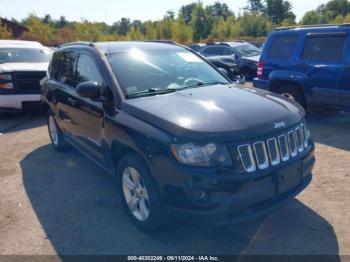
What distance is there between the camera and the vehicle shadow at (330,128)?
5.99 meters

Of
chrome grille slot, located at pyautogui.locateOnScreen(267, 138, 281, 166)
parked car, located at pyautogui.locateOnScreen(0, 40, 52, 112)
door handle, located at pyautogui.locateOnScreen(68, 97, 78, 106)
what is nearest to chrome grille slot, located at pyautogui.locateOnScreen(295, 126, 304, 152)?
chrome grille slot, located at pyautogui.locateOnScreen(267, 138, 281, 166)

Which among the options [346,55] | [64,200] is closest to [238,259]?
[64,200]

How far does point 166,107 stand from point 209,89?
84 centimetres

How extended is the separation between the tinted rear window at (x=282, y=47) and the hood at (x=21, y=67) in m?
5.63

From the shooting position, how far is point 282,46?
7.44m

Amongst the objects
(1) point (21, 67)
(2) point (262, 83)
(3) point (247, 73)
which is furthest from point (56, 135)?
(3) point (247, 73)

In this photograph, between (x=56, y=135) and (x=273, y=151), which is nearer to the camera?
(x=273, y=151)

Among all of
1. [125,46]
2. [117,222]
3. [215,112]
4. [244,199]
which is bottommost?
[117,222]

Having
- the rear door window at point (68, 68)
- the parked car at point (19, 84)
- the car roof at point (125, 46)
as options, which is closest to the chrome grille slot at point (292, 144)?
the car roof at point (125, 46)

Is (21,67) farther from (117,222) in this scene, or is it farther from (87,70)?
(117,222)

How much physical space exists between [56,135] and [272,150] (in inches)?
163

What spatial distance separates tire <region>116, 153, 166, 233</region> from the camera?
309cm

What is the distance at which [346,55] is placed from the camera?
634cm

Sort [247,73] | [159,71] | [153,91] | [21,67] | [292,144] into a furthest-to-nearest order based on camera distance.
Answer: [247,73]
[21,67]
[159,71]
[153,91]
[292,144]
